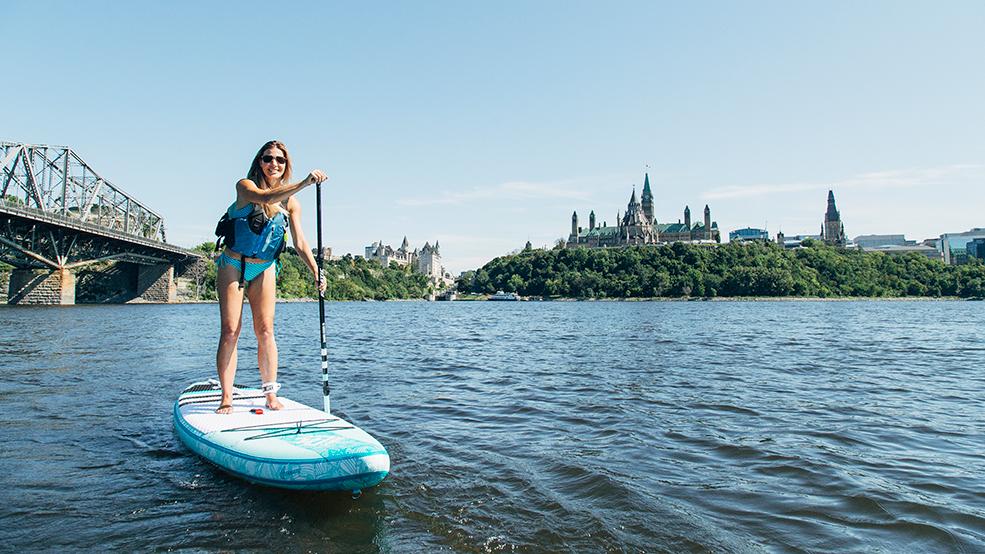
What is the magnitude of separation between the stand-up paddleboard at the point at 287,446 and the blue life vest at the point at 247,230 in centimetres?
70

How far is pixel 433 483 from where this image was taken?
19.4 feet

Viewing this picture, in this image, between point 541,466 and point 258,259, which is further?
point 258,259

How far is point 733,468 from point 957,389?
9.60 meters

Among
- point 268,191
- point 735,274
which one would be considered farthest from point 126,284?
point 735,274

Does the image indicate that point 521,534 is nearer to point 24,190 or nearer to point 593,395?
point 593,395

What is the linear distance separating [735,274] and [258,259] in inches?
5632

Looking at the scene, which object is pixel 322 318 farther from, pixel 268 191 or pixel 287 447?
pixel 287 447

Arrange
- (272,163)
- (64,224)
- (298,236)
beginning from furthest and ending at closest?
1. (64,224)
2. (298,236)
3. (272,163)

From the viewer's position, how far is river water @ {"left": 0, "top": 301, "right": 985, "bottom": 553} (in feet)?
15.2

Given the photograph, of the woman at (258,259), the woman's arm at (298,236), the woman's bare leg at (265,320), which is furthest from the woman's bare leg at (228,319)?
the woman's arm at (298,236)

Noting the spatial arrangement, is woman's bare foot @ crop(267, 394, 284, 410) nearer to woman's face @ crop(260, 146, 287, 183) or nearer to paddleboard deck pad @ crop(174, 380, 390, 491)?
paddleboard deck pad @ crop(174, 380, 390, 491)

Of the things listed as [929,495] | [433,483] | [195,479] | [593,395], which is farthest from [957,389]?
[195,479]

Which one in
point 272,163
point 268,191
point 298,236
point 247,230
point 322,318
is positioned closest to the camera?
point 268,191

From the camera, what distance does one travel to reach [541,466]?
657 cm
